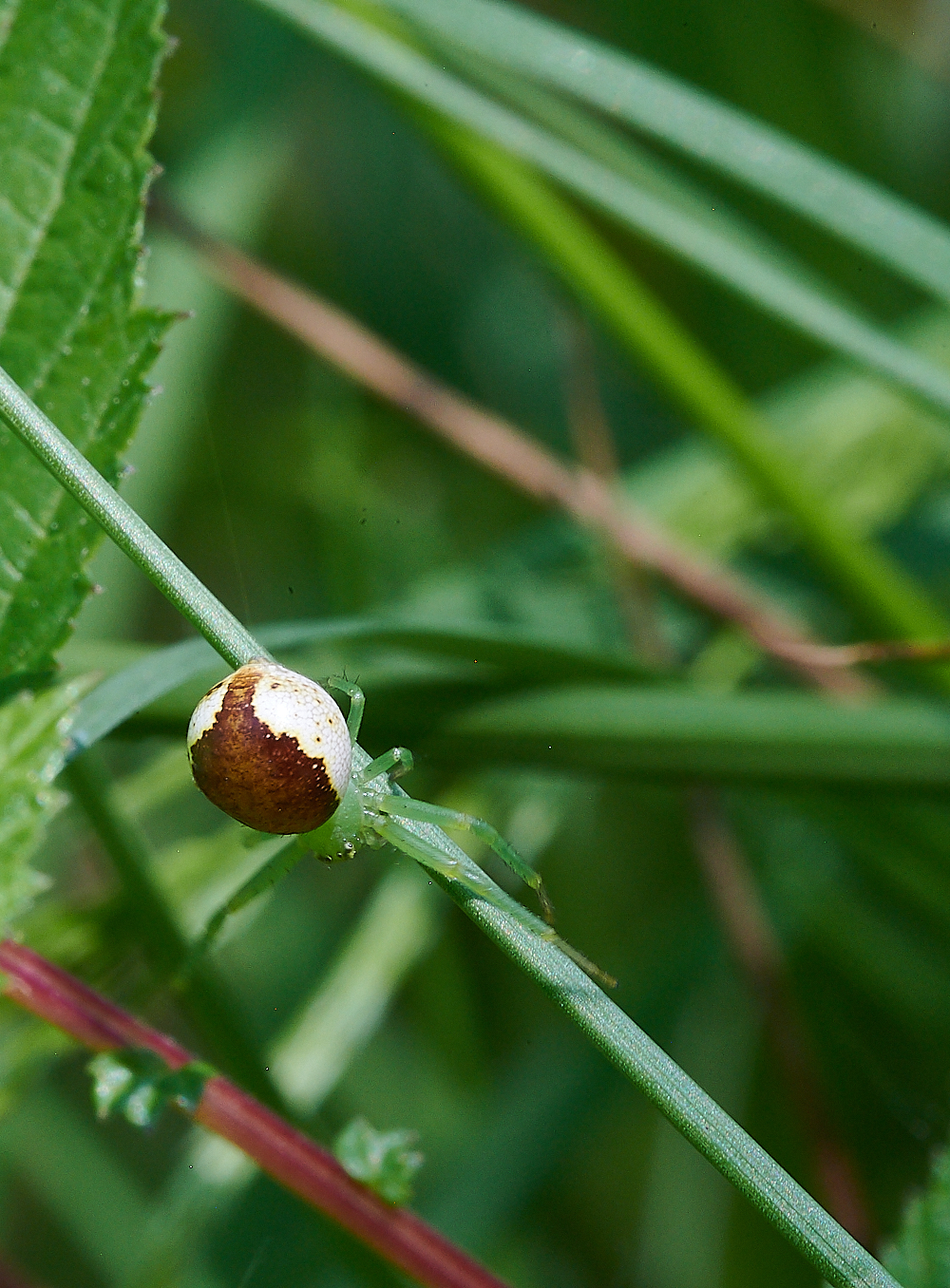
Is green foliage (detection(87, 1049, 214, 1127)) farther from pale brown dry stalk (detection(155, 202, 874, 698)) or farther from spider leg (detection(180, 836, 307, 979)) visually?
pale brown dry stalk (detection(155, 202, 874, 698))

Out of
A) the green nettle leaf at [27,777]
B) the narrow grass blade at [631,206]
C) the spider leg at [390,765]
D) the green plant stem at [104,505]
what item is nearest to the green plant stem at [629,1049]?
the green plant stem at [104,505]

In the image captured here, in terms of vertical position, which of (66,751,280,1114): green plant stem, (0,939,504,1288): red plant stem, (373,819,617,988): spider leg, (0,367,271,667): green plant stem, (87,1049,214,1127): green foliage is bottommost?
(87,1049,214,1127): green foliage

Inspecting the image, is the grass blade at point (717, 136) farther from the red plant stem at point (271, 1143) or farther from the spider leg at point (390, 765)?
the red plant stem at point (271, 1143)

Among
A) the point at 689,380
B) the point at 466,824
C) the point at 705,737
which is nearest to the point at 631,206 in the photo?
the point at 689,380

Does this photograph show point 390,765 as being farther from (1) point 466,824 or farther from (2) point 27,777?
(2) point 27,777

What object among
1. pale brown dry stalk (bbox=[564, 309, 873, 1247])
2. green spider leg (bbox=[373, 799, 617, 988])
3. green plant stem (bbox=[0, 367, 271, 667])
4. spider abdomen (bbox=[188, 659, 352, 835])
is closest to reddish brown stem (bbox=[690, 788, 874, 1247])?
pale brown dry stalk (bbox=[564, 309, 873, 1247])
